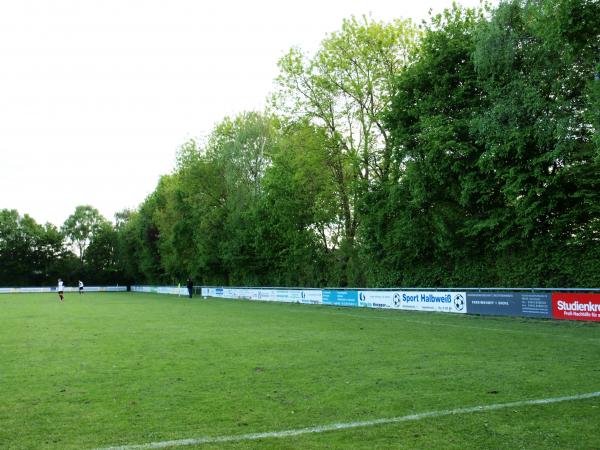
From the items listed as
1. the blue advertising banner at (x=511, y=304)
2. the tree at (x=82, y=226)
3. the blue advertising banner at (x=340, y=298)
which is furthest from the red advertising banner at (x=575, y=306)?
the tree at (x=82, y=226)

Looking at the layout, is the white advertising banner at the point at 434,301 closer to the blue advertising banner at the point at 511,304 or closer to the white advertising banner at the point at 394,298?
the white advertising banner at the point at 394,298

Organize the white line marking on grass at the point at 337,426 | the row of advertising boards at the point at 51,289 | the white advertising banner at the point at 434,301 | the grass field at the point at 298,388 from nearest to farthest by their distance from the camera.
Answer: the white line marking on grass at the point at 337,426 < the grass field at the point at 298,388 < the white advertising banner at the point at 434,301 < the row of advertising boards at the point at 51,289

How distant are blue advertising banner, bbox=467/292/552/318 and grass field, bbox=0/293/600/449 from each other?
4.38 metres

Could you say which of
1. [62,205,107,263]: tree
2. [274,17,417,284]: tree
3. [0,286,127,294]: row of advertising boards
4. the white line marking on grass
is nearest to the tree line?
[274,17,417,284]: tree

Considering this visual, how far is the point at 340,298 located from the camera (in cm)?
3444

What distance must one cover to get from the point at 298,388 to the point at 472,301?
17359mm

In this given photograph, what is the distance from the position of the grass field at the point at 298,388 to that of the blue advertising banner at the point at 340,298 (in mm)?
16426

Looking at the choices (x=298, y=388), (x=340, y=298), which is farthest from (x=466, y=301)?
(x=298, y=388)

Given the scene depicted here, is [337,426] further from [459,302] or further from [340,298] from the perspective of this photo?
[340,298]

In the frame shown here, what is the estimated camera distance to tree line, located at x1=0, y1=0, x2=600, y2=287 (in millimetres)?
21781

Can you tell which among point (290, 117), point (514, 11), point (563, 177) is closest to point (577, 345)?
point (563, 177)

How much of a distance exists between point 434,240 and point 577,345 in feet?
50.6

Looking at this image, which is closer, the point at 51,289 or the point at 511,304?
the point at 511,304

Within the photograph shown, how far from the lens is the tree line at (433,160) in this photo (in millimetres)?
21781
